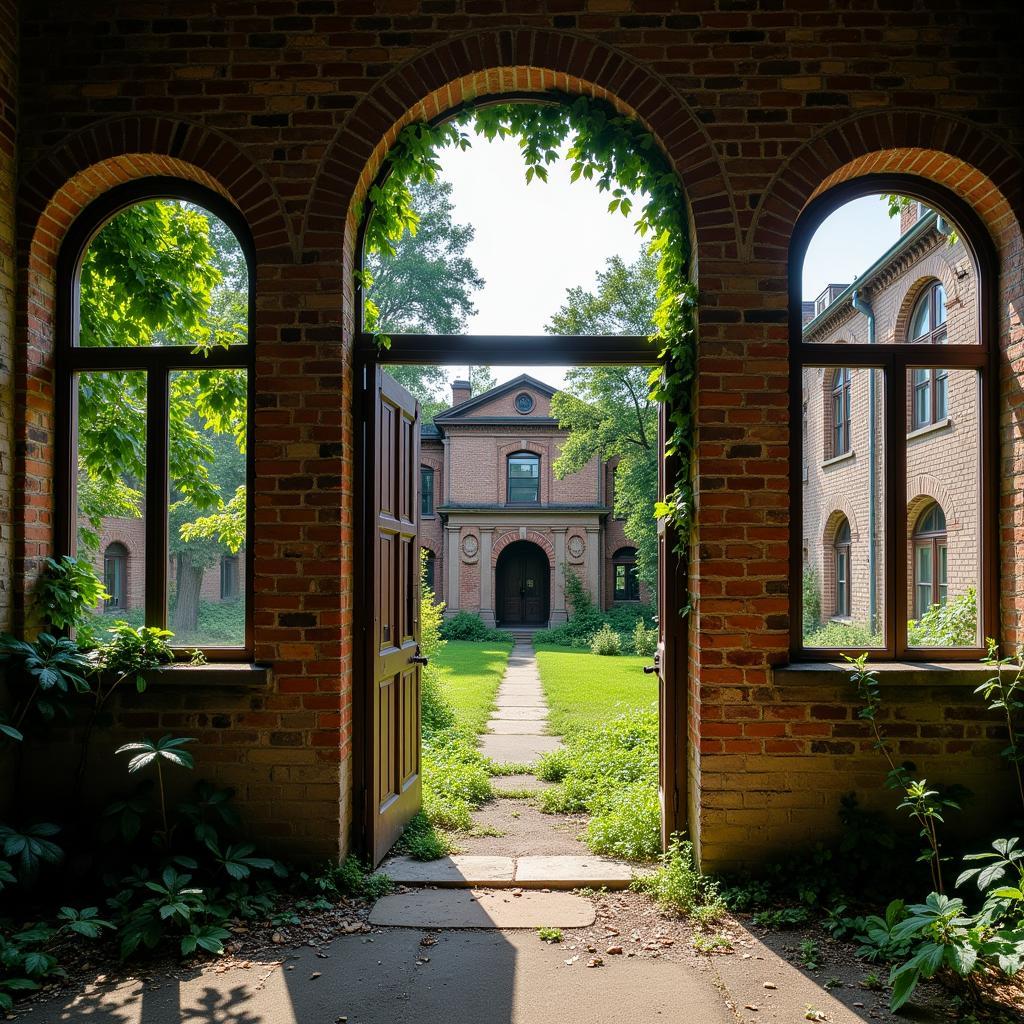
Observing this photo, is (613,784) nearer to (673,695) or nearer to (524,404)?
(673,695)

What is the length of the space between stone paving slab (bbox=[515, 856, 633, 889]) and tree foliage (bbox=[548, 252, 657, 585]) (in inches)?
619

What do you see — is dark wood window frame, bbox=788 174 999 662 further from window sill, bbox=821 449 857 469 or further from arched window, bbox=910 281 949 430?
window sill, bbox=821 449 857 469

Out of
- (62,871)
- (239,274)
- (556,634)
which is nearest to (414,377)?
(556,634)

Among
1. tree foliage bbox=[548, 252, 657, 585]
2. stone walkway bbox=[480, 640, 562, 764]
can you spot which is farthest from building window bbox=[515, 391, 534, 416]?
stone walkway bbox=[480, 640, 562, 764]

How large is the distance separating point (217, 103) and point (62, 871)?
4008 millimetres

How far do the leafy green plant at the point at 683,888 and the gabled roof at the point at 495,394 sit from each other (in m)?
21.6

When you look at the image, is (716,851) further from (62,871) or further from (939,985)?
(62,871)

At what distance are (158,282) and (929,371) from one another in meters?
4.58

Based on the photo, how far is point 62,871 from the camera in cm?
389

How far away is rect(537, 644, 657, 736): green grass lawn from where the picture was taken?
375 inches

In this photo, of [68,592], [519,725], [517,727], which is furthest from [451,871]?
[519,725]

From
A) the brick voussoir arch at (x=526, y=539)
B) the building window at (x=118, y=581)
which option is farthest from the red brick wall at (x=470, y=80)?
the brick voussoir arch at (x=526, y=539)

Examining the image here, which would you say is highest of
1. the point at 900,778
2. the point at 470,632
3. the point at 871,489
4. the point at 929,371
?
the point at 929,371

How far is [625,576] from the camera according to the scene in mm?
26312
